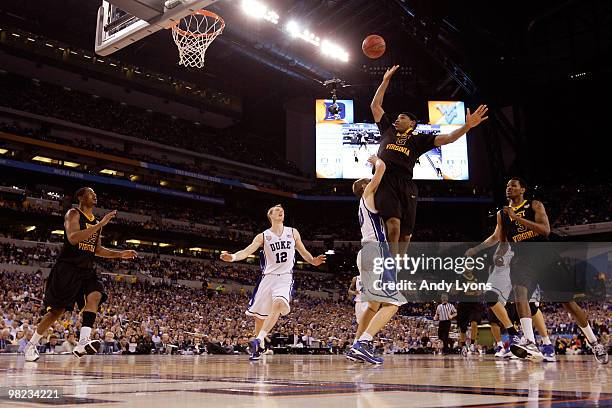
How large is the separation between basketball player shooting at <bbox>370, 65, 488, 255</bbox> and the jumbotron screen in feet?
85.0

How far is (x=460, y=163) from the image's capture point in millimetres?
31609

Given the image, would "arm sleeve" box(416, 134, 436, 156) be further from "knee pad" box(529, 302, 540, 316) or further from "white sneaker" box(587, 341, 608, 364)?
"white sneaker" box(587, 341, 608, 364)

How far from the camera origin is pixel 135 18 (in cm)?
742

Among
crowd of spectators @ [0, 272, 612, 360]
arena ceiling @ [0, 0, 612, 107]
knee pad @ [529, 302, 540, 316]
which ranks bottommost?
crowd of spectators @ [0, 272, 612, 360]

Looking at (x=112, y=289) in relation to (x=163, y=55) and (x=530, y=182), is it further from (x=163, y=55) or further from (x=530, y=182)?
(x=530, y=182)

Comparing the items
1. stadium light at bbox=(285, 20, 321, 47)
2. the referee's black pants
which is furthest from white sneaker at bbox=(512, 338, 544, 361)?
stadium light at bbox=(285, 20, 321, 47)

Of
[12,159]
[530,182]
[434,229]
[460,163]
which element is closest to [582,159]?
A: [530,182]

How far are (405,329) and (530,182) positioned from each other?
12.6 m

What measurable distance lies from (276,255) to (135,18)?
11.9 ft

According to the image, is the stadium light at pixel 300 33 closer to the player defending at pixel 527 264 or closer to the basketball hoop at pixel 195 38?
the basketball hoop at pixel 195 38

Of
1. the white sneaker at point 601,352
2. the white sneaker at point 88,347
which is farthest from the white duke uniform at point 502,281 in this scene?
the white sneaker at point 88,347

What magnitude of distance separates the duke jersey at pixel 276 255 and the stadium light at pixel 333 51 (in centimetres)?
1834

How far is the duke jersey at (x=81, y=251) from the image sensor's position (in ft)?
19.5

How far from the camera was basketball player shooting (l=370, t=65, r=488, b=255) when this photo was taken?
4.96 meters
